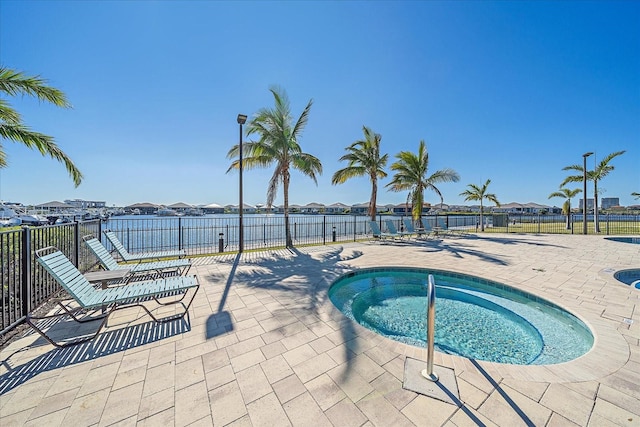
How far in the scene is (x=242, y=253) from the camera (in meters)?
8.81

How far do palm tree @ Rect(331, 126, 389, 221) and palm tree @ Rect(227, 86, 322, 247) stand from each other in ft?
11.1

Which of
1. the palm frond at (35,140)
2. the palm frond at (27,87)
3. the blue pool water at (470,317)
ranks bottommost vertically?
the blue pool water at (470,317)

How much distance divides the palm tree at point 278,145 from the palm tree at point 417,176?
6893mm

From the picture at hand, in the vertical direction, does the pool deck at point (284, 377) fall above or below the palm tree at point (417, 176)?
below

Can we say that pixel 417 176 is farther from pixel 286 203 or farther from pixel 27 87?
pixel 27 87

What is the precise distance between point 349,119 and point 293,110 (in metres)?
5.13

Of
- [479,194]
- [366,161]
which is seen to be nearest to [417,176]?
[366,161]

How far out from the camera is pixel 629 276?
598 centimetres

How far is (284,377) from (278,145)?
29.5 feet

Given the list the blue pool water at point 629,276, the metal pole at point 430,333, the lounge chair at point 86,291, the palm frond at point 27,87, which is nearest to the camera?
the metal pole at point 430,333

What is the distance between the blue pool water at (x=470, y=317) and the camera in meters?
3.30

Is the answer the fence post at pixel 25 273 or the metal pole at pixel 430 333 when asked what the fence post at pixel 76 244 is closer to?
the fence post at pixel 25 273

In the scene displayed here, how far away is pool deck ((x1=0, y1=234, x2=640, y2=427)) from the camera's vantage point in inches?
70.6

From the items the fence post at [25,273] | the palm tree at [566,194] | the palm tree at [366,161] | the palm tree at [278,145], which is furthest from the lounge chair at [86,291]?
the palm tree at [566,194]
